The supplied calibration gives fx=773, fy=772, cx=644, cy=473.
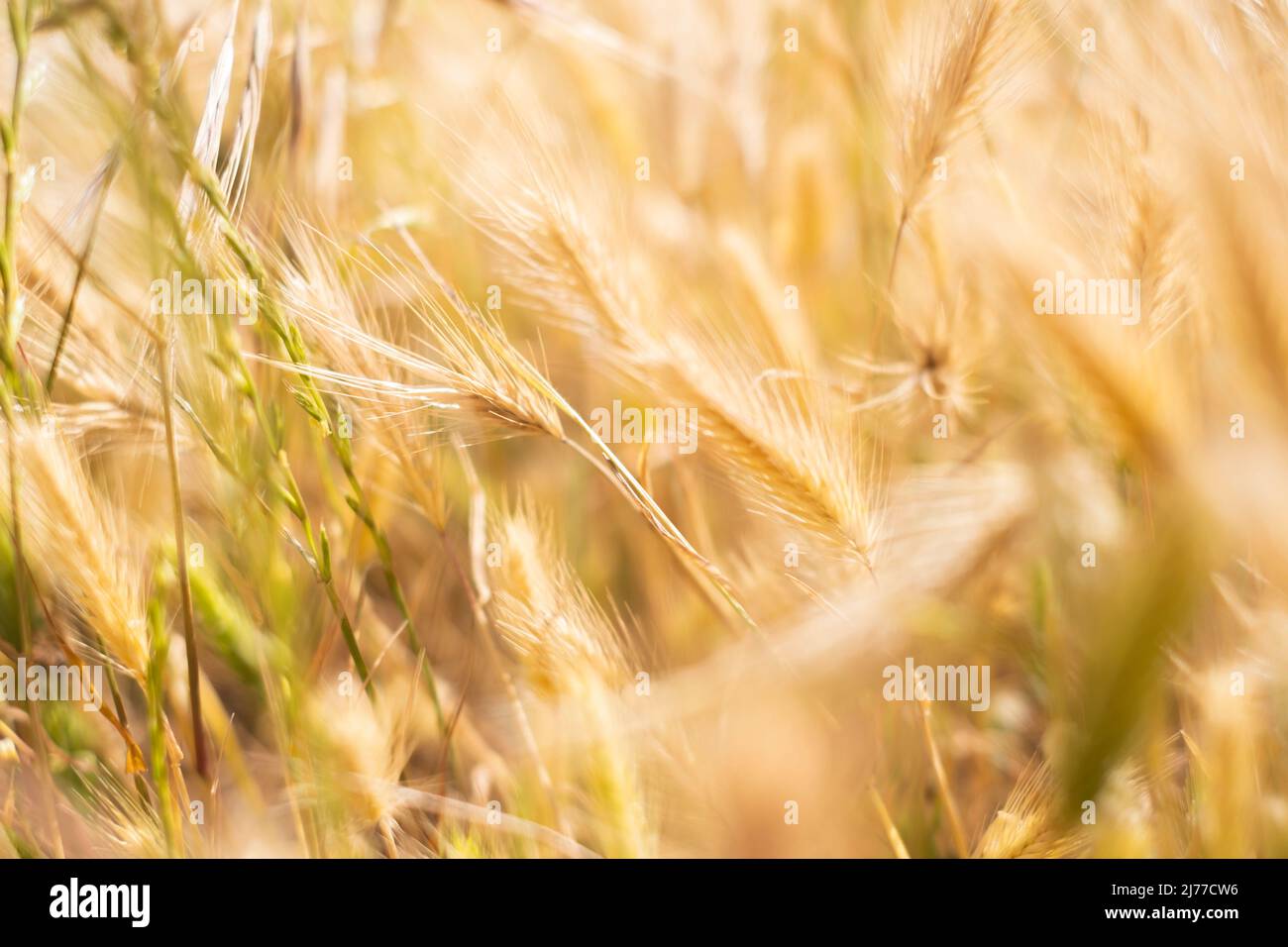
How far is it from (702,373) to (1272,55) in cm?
47

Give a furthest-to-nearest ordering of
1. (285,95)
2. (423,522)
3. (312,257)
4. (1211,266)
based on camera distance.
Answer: (423,522) < (285,95) < (312,257) < (1211,266)

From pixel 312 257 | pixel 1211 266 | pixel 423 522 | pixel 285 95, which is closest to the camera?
pixel 1211 266

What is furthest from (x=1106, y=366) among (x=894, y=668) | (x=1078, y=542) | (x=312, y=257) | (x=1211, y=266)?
(x=312, y=257)

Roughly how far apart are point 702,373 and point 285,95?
46 cm

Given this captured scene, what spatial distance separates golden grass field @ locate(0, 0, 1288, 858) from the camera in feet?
1.53

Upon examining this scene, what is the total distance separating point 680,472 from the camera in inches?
28.5

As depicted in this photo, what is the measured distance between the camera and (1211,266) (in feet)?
1.40

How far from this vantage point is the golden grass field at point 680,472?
0.47m

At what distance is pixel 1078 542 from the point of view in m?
0.57
